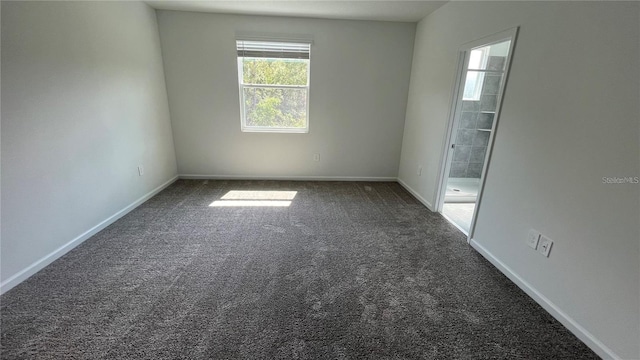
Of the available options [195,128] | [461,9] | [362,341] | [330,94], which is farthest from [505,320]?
[195,128]

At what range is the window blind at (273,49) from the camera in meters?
3.64

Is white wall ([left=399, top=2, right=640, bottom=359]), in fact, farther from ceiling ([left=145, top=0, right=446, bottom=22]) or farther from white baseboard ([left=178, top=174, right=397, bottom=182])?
white baseboard ([left=178, top=174, right=397, bottom=182])

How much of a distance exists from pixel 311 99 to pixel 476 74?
9.00 ft

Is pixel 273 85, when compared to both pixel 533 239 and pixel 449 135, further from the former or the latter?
pixel 533 239

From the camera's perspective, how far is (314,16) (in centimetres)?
352

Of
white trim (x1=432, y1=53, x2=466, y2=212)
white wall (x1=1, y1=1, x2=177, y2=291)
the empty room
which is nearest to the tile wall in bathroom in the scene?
the empty room

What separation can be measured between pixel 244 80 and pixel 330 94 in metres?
1.26

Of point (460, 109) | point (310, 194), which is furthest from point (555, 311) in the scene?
point (310, 194)

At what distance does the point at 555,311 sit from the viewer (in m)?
1.68

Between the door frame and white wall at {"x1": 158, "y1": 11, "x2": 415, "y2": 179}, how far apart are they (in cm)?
123

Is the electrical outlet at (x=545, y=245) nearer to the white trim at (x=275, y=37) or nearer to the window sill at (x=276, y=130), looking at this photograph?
the window sill at (x=276, y=130)

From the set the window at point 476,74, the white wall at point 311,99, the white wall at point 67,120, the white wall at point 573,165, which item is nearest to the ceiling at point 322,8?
the white wall at point 311,99

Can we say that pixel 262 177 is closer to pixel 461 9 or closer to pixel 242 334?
pixel 242 334

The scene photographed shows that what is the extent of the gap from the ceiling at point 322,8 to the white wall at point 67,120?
24.2 inches
